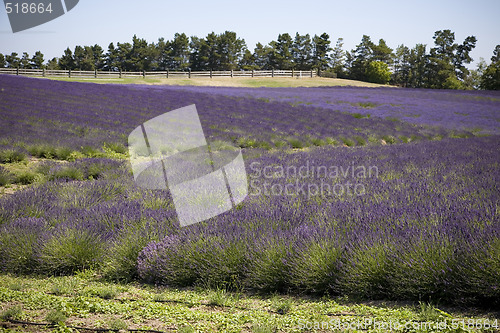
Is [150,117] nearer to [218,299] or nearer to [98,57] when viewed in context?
[218,299]

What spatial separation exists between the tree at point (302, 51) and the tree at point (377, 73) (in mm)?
10467

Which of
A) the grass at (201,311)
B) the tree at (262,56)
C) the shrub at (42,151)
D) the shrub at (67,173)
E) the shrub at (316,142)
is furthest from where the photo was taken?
the tree at (262,56)

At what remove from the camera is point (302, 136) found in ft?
43.1

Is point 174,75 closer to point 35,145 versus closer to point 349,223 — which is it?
point 35,145

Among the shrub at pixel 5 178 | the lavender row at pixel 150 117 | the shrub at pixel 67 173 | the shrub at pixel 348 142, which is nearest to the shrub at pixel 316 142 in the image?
the lavender row at pixel 150 117

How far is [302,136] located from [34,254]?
34.1 feet

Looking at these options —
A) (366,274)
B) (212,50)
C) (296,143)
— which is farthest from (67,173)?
(212,50)

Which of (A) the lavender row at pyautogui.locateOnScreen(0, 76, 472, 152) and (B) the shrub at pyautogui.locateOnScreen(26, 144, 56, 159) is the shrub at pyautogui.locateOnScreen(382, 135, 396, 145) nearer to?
(A) the lavender row at pyautogui.locateOnScreen(0, 76, 472, 152)

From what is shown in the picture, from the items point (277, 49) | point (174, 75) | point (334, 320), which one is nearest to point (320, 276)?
point (334, 320)

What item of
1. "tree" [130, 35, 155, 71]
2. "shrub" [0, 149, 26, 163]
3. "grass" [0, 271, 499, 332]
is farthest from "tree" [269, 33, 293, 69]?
"grass" [0, 271, 499, 332]

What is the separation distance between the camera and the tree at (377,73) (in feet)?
196

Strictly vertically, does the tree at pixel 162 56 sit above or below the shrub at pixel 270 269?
above

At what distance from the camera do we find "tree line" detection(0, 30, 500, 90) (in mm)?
59594

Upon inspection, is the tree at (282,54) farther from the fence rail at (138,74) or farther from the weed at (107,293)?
the weed at (107,293)
